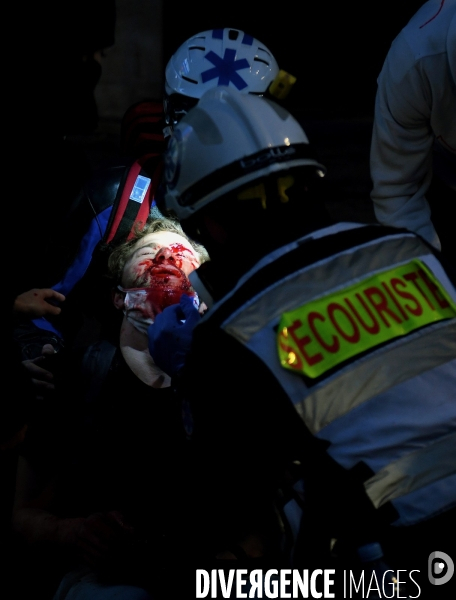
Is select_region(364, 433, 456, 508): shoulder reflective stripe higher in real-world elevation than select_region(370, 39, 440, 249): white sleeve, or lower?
lower

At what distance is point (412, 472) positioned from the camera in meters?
1.85

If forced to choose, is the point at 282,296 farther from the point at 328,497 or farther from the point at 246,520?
the point at 246,520

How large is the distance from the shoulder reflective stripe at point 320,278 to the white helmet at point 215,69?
189 centimetres

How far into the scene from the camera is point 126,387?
2.95m

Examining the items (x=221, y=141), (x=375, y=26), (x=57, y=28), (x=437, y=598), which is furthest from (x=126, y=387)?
(x=375, y=26)

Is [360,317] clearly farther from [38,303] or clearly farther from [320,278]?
[38,303]

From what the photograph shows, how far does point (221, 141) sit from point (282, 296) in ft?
1.72

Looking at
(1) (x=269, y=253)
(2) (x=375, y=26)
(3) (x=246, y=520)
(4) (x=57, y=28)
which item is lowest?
(3) (x=246, y=520)

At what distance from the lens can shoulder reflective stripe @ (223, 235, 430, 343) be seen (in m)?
1.90

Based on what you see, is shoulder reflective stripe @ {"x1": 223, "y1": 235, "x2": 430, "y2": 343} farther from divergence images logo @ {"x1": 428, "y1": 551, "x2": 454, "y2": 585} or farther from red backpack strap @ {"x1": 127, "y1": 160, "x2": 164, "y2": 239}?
red backpack strap @ {"x1": 127, "y1": 160, "x2": 164, "y2": 239}

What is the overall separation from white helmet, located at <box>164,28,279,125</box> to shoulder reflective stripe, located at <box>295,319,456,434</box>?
2146mm

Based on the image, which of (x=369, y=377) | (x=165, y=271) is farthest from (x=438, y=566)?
(x=165, y=271)

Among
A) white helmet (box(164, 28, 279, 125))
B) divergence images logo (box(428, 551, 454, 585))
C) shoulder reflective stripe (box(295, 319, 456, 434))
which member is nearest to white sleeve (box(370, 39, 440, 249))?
white helmet (box(164, 28, 279, 125))

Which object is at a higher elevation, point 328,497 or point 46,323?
point 46,323
